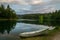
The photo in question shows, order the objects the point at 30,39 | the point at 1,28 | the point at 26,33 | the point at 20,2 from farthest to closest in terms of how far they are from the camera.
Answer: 1. the point at 1,28
2. the point at 20,2
3. the point at 26,33
4. the point at 30,39

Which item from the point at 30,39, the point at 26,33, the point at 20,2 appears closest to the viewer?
the point at 30,39

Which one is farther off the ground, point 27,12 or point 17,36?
point 27,12

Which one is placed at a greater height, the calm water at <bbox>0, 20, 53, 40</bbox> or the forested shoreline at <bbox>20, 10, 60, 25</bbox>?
the forested shoreline at <bbox>20, 10, 60, 25</bbox>

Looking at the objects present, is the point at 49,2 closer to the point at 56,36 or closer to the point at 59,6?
the point at 59,6

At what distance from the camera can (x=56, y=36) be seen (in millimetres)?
3678

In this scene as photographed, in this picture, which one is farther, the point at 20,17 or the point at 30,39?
the point at 20,17

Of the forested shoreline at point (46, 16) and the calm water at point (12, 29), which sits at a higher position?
the forested shoreline at point (46, 16)

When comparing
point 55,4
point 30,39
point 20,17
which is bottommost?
point 30,39

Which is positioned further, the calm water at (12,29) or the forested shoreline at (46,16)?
the forested shoreline at (46,16)

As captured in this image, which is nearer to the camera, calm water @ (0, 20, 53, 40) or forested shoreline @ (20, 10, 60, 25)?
calm water @ (0, 20, 53, 40)

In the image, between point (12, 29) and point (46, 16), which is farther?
point (12, 29)

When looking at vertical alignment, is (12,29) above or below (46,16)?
below

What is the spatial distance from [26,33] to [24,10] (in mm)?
589

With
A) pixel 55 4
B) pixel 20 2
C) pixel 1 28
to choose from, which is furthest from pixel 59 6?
pixel 1 28
